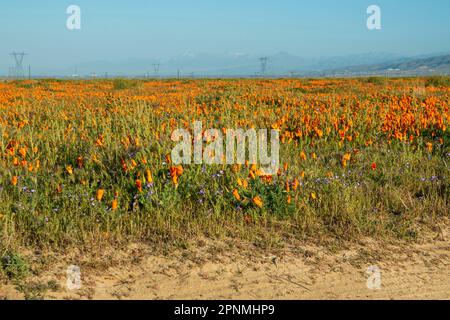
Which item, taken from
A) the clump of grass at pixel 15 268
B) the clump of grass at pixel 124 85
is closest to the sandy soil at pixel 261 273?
the clump of grass at pixel 15 268

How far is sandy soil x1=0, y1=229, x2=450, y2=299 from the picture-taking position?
2.75 meters

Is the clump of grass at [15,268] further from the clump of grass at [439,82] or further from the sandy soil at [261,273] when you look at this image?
the clump of grass at [439,82]

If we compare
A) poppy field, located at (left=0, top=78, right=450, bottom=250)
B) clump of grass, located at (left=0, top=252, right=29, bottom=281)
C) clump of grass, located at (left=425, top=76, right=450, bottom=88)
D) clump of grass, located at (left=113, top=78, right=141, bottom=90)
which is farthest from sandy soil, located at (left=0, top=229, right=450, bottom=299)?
clump of grass, located at (left=113, top=78, right=141, bottom=90)

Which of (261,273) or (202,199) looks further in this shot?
(202,199)

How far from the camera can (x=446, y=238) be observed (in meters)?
3.60

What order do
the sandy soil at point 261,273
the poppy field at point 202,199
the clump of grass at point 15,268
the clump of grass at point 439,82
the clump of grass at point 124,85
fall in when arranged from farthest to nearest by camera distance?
the clump of grass at point 124,85 → the clump of grass at point 439,82 → the poppy field at point 202,199 → the clump of grass at point 15,268 → the sandy soil at point 261,273

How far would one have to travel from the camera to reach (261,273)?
301cm

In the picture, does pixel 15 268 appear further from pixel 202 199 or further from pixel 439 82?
pixel 439 82

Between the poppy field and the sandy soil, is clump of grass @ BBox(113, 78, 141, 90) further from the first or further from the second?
the sandy soil

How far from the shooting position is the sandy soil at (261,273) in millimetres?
2746

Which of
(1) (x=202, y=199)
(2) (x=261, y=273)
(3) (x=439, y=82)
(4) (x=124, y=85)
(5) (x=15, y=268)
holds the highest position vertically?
(4) (x=124, y=85)

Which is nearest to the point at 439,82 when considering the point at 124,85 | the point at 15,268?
the point at 124,85
